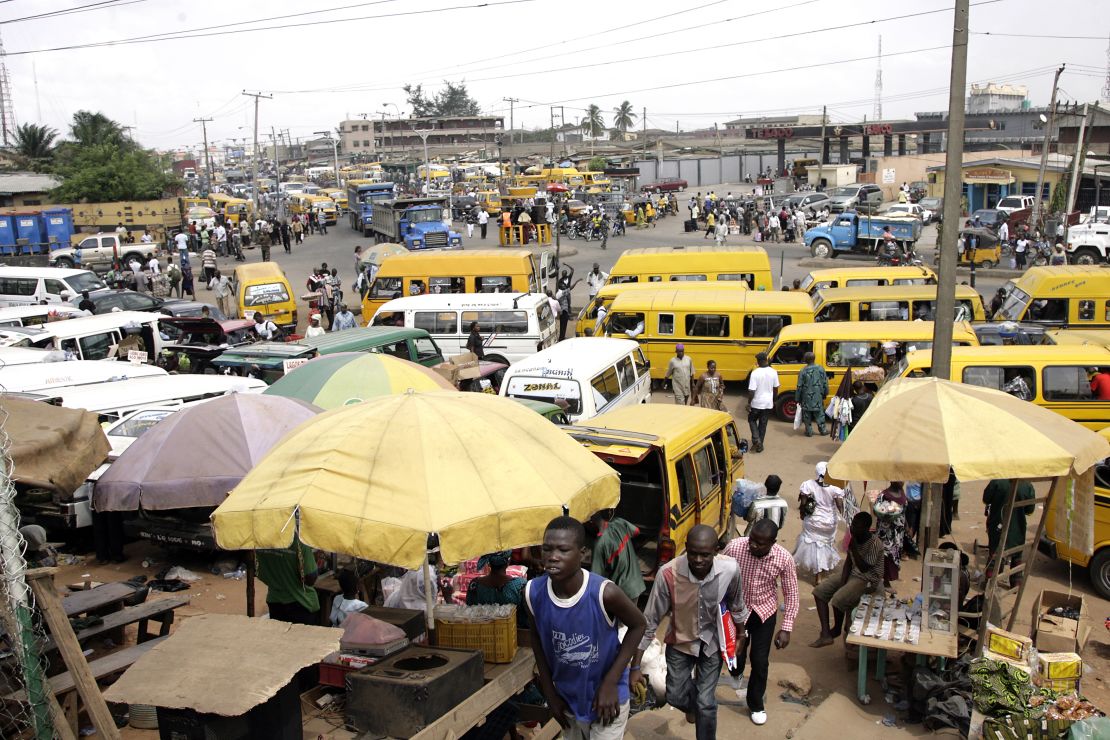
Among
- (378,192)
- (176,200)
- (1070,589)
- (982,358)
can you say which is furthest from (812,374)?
(176,200)

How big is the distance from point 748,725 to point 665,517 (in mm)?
1970

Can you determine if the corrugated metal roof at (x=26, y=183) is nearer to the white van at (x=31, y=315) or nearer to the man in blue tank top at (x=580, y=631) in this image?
the white van at (x=31, y=315)

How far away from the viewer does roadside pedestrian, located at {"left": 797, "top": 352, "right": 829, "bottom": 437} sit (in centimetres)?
1465

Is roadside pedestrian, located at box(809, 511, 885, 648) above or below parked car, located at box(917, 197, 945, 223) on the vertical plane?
below

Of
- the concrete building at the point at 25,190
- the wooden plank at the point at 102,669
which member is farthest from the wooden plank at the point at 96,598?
the concrete building at the point at 25,190

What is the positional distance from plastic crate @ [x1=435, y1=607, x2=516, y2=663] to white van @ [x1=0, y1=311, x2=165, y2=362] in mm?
12866

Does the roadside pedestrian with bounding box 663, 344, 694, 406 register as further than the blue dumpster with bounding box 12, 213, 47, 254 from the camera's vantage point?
No

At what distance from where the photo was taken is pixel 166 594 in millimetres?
9195

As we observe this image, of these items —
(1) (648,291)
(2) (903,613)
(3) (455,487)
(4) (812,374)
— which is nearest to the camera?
(3) (455,487)

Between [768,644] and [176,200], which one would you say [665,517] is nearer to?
[768,644]

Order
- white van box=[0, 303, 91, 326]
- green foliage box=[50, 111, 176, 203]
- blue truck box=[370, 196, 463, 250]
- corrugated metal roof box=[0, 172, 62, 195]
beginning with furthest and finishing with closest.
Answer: corrugated metal roof box=[0, 172, 62, 195] < green foliage box=[50, 111, 176, 203] < blue truck box=[370, 196, 463, 250] < white van box=[0, 303, 91, 326]

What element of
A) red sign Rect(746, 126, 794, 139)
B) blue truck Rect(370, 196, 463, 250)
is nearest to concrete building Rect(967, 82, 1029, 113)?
red sign Rect(746, 126, 794, 139)

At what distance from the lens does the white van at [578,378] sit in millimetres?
12492

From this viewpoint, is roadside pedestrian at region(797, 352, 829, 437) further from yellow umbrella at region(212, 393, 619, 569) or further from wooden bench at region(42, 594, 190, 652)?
wooden bench at region(42, 594, 190, 652)
